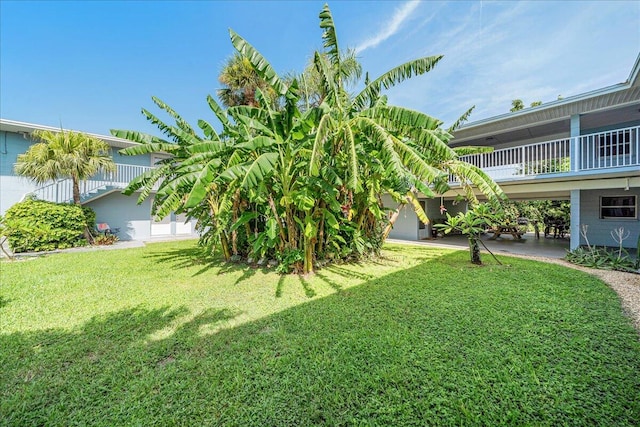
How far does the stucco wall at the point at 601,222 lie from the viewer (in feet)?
36.8

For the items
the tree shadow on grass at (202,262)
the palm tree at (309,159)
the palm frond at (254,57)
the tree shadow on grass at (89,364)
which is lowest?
the tree shadow on grass at (89,364)

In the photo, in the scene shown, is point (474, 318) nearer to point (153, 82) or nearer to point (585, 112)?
point (585, 112)

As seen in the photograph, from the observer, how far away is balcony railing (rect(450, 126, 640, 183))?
9102mm

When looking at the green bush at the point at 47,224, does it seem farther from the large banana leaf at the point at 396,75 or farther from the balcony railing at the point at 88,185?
the large banana leaf at the point at 396,75

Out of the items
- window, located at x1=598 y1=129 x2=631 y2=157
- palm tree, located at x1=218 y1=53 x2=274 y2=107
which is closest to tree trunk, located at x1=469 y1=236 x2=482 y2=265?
window, located at x1=598 y1=129 x2=631 y2=157

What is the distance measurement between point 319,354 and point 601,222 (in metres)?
15.5

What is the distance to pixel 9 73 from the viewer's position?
10.9 meters

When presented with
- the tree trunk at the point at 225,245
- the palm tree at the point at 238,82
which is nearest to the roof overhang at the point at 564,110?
the palm tree at the point at 238,82

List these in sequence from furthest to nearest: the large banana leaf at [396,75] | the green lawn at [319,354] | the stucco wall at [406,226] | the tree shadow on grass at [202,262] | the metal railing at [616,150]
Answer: the stucco wall at [406,226] → the metal railing at [616,150] → the tree shadow on grass at [202,262] → the large banana leaf at [396,75] → the green lawn at [319,354]

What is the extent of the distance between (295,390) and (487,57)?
1263 cm

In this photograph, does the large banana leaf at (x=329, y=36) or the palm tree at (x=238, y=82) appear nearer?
the large banana leaf at (x=329, y=36)

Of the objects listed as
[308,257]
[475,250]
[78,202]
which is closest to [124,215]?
[78,202]

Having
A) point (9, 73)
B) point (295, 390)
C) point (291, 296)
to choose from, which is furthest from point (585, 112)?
point (9, 73)

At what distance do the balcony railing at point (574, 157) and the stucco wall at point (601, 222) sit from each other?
1.53m
